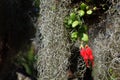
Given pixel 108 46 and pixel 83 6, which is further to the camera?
pixel 83 6

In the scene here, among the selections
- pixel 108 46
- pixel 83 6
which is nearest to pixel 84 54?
pixel 108 46

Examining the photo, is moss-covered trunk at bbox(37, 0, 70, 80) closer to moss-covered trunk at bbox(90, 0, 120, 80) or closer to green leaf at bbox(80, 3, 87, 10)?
green leaf at bbox(80, 3, 87, 10)

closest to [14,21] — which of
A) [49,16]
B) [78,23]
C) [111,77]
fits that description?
[49,16]

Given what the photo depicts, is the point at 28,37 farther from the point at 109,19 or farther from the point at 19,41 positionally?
the point at 109,19

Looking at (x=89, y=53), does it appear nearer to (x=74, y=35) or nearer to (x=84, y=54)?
(x=84, y=54)

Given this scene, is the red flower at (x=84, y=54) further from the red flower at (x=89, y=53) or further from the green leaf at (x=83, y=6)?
the green leaf at (x=83, y=6)

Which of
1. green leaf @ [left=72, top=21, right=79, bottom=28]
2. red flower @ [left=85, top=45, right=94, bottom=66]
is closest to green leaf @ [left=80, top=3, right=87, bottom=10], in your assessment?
green leaf @ [left=72, top=21, right=79, bottom=28]

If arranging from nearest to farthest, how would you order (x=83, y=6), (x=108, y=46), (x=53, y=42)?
(x=108, y=46)
(x=83, y=6)
(x=53, y=42)

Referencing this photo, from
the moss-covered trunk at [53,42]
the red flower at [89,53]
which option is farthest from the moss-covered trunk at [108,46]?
the moss-covered trunk at [53,42]

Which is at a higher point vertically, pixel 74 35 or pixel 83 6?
pixel 83 6

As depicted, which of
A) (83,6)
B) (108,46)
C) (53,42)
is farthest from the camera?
(53,42)

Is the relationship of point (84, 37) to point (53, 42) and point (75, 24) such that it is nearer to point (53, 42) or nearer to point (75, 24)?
point (75, 24)
